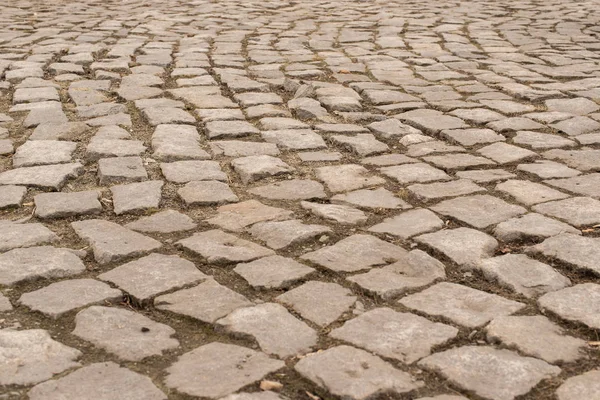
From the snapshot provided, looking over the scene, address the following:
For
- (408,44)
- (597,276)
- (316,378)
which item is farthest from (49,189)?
(408,44)

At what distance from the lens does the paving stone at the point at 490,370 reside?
84.3 inches

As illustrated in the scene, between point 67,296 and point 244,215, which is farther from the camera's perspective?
point 244,215

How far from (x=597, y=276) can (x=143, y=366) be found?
1.56 m

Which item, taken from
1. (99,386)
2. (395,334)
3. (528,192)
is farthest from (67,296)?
(528,192)

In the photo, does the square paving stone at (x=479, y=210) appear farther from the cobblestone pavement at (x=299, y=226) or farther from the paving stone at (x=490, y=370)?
the paving stone at (x=490, y=370)

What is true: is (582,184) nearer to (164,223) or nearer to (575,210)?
(575,210)

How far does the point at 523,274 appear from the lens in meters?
2.81

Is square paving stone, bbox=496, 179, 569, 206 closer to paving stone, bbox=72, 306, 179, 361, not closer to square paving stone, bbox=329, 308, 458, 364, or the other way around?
square paving stone, bbox=329, 308, 458, 364

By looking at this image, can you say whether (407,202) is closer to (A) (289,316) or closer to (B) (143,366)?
(A) (289,316)

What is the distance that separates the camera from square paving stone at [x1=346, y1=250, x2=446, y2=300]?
8.91 feet

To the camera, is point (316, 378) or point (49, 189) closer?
point (316, 378)

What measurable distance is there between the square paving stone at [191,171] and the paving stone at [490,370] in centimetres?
180

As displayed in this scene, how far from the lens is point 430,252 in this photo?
3020 millimetres

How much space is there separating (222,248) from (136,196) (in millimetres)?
685
